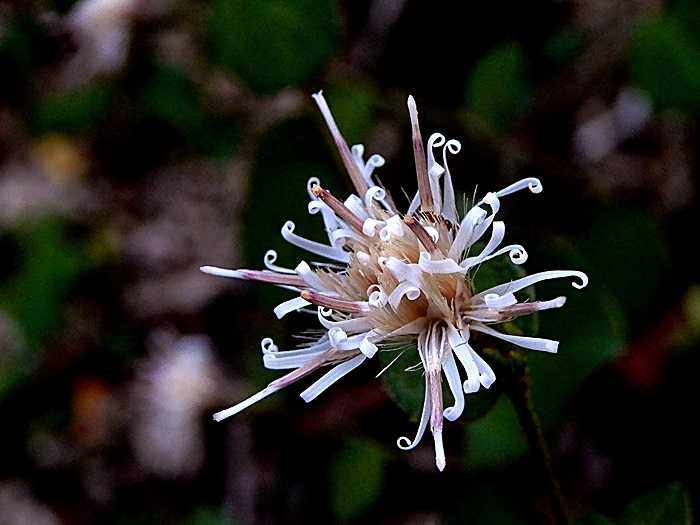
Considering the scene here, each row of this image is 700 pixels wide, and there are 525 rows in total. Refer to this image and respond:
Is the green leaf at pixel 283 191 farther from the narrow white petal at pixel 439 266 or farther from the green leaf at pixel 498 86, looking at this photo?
the narrow white petal at pixel 439 266

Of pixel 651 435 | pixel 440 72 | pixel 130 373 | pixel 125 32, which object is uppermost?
pixel 440 72

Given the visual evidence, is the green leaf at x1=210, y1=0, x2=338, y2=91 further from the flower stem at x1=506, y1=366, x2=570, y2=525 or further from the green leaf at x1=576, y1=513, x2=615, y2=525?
the green leaf at x1=576, y1=513, x2=615, y2=525

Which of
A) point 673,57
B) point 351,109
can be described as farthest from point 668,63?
point 351,109

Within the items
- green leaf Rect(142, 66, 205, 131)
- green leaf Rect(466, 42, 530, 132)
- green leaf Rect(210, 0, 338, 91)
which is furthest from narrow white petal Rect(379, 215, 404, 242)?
green leaf Rect(142, 66, 205, 131)

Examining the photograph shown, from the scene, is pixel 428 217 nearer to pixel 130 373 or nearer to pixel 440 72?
pixel 440 72

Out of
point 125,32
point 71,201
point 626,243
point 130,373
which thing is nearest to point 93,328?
point 130,373

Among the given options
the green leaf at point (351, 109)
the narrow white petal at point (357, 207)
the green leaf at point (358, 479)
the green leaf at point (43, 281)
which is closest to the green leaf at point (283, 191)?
the green leaf at point (351, 109)
